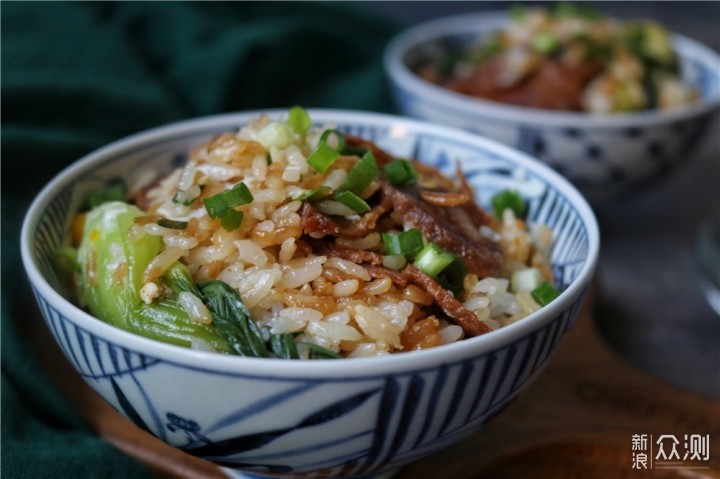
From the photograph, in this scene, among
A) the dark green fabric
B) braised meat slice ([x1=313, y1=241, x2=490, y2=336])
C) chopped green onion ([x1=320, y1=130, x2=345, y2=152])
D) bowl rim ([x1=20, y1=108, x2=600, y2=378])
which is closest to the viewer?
bowl rim ([x1=20, y1=108, x2=600, y2=378])

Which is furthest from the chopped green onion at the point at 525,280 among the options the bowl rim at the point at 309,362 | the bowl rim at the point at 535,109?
the bowl rim at the point at 535,109

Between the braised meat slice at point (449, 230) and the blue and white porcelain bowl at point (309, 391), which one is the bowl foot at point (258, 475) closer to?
the blue and white porcelain bowl at point (309, 391)

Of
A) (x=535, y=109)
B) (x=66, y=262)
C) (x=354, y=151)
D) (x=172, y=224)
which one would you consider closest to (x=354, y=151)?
(x=354, y=151)

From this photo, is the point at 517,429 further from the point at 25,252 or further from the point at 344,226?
the point at 25,252

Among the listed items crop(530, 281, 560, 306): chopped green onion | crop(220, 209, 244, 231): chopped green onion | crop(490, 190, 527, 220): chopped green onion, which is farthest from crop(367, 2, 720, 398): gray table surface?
crop(220, 209, 244, 231): chopped green onion

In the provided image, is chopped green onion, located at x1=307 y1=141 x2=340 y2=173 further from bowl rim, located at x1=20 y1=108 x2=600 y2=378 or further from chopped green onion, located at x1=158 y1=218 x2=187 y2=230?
bowl rim, located at x1=20 y1=108 x2=600 y2=378

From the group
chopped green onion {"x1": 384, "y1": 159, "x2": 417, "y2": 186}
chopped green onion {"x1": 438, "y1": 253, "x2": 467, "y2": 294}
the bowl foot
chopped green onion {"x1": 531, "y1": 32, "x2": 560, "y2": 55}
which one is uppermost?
chopped green onion {"x1": 384, "y1": 159, "x2": 417, "y2": 186}

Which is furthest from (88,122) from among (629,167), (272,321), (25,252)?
(629,167)
